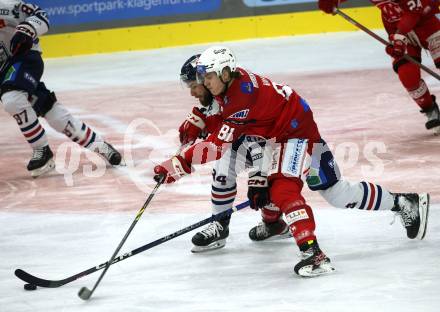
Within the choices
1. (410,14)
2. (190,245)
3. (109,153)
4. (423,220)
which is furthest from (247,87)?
(410,14)

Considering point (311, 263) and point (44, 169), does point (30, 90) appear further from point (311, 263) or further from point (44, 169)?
point (311, 263)

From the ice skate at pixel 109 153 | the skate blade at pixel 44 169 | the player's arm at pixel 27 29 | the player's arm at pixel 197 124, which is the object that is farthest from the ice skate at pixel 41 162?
the player's arm at pixel 197 124

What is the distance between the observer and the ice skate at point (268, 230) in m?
4.86

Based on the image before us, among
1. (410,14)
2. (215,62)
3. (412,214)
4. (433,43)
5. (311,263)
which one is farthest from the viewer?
(433,43)

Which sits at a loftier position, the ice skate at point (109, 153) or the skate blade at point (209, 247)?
the skate blade at point (209, 247)

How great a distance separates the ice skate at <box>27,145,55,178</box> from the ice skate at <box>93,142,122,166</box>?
0.33 metres

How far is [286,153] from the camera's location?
434 cm

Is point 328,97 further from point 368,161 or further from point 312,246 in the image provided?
point 312,246

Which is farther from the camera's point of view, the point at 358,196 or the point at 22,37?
the point at 22,37

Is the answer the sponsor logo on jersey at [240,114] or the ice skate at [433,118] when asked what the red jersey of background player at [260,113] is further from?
the ice skate at [433,118]

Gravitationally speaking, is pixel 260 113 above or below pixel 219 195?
above

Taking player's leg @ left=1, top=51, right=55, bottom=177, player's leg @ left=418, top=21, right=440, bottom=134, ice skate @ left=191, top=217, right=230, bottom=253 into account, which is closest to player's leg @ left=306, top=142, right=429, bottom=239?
ice skate @ left=191, top=217, right=230, bottom=253

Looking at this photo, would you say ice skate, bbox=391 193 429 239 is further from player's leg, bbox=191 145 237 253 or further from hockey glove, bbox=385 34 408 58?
hockey glove, bbox=385 34 408 58

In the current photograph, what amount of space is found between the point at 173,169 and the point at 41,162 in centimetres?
252
